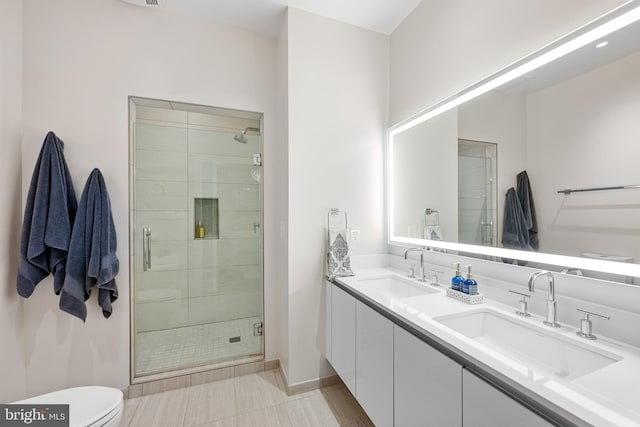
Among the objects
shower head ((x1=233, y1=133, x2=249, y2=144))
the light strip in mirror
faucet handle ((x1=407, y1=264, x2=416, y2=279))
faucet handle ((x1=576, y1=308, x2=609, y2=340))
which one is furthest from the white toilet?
the light strip in mirror

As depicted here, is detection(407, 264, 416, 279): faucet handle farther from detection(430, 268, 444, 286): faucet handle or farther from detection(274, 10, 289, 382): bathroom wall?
detection(274, 10, 289, 382): bathroom wall

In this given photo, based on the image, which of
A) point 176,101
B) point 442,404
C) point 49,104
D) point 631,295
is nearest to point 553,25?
point 631,295

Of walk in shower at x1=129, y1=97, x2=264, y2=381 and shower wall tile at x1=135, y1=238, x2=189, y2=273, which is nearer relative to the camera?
walk in shower at x1=129, y1=97, x2=264, y2=381

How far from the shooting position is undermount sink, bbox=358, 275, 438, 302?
1.65 meters

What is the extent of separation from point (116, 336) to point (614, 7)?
304 cm

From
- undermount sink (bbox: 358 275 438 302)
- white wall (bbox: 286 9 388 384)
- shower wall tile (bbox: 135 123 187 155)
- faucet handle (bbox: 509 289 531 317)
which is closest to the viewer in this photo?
faucet handle (bbox: 509 289 531 317)

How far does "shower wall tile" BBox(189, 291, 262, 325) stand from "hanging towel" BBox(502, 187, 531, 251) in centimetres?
195

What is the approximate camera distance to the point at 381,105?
214 cm

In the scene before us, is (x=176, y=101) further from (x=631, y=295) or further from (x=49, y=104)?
(x=631, y=295)

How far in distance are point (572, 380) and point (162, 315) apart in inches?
101

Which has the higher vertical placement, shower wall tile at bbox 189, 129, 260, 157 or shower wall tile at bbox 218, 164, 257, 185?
shower wall tile at bbox 189, 129, 260, 157

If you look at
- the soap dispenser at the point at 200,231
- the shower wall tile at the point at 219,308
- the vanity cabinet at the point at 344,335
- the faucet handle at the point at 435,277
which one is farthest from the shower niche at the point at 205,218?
the faucet handle at the point at 435,277

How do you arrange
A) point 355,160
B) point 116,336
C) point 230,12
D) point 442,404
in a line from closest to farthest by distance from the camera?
point 442,404, point 116,336, point 230,12, point 355,160

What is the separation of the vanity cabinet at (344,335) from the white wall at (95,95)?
4.70 feet
